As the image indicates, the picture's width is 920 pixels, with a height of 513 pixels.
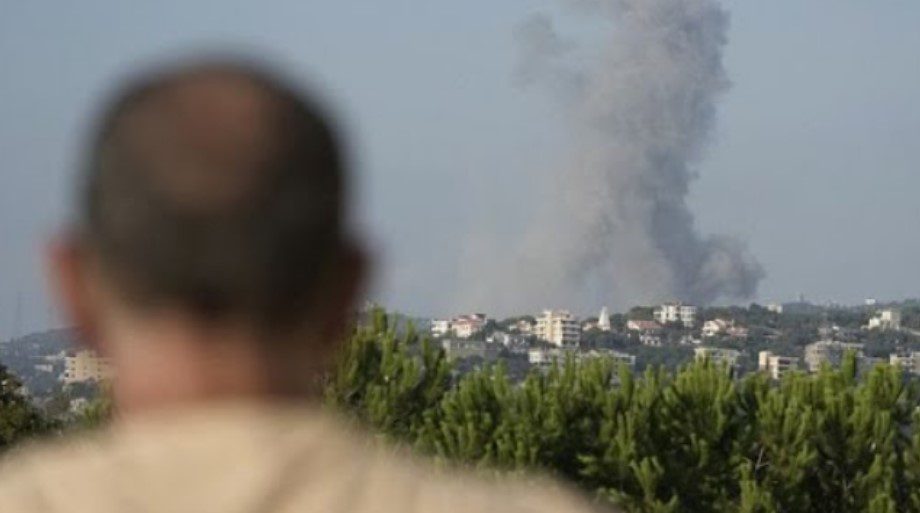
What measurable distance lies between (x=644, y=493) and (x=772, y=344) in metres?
61.0

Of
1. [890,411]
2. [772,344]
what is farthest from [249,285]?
[772,344]

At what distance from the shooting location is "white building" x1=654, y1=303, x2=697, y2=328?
9669 cm

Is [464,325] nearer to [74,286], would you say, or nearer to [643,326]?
[643,326]

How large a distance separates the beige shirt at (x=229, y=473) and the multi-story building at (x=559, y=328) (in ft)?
299

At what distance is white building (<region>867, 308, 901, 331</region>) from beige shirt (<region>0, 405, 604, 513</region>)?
9883 cm

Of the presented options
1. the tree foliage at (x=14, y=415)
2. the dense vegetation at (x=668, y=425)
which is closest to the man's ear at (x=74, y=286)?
the dense vegetation at (x=668, y=425)

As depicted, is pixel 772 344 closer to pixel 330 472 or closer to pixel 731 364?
pixel 731 364

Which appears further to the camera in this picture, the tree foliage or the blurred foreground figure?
the tree foliage

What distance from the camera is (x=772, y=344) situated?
92.3 metres

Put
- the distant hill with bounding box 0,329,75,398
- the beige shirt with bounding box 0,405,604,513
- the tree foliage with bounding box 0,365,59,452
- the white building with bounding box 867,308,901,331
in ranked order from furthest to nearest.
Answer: the white building with bounding box 867,308,901,331 < the distant hill with bounding box 0,329,75,398 < the tree foliage with bounding box 0,365,59,452 < the beige shirt with bounding box 0,405,604,513

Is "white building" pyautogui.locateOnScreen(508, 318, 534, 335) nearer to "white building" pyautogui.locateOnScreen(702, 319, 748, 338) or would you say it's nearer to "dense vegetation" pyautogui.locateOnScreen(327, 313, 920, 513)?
"white building" pyautogui.locateOnScreen(702, 319, 748, 338)

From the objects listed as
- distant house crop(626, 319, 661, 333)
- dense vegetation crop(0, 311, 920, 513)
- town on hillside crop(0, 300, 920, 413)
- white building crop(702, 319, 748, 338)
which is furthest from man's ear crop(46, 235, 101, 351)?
distant house crop(626, 319, 661, 333)

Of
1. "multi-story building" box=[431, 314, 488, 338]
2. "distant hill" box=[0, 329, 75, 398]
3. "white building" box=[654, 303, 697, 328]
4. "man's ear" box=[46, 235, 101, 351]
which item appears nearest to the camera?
"man's ear" box=[46, 235, 101, 351]

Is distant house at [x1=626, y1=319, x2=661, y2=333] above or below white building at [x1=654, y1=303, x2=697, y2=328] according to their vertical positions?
below
